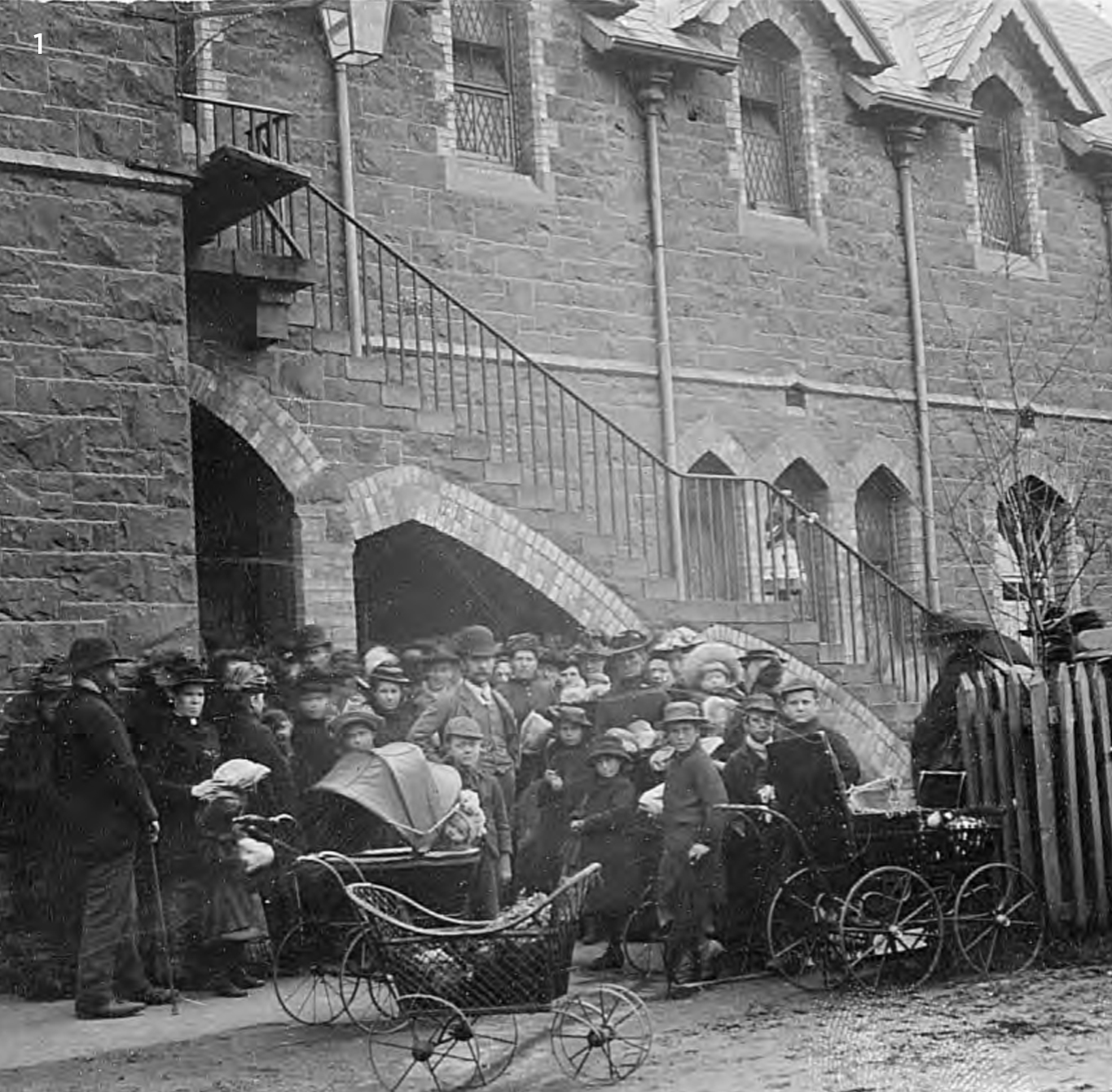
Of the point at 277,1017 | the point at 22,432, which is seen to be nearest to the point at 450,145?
the point at 22,432

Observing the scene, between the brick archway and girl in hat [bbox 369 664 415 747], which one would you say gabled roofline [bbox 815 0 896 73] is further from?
girl in hat [bbox 369 664 415 747]

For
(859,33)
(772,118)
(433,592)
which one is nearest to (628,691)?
(433,592)

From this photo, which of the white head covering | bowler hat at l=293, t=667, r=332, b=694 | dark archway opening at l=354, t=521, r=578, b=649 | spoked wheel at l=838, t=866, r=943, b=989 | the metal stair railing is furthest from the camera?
dark archway opening at l=354, t=521, r=578, b=649

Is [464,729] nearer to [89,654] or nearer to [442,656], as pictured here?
[442,656]

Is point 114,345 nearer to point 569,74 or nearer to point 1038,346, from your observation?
point 569,74

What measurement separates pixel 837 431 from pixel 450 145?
443 cm

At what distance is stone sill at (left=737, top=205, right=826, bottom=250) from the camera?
16.9 m

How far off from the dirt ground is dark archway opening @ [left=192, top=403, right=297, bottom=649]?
4.47m

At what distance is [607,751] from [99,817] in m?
2.69

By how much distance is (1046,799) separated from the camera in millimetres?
10594

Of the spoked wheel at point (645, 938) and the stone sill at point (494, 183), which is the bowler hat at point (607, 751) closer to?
the spoked wheel at point (645, 938)

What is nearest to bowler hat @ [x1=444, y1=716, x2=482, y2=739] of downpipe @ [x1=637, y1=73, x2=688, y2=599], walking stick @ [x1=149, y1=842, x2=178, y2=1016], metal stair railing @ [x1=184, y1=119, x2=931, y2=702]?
walking stick @ [x1=149, y1=842, x2=178, y2=1016]

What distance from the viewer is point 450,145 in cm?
1510

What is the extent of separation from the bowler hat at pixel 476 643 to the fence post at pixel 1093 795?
346cm
